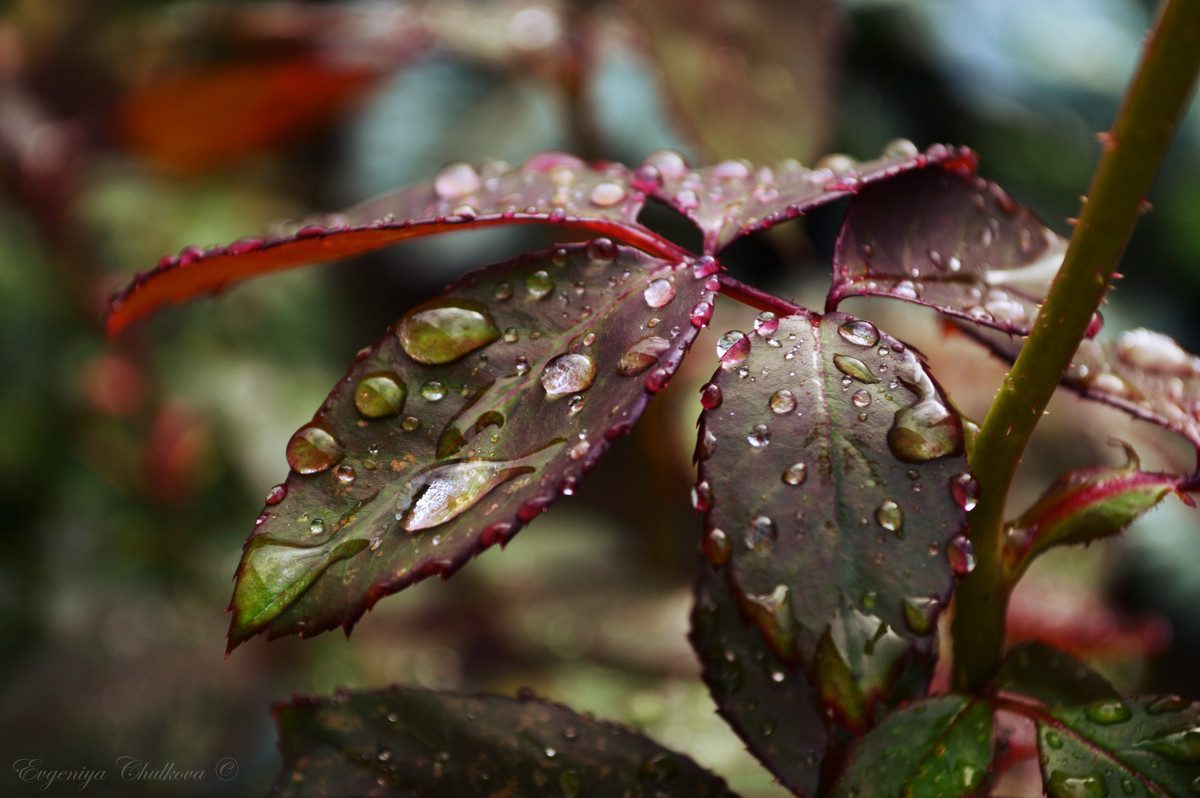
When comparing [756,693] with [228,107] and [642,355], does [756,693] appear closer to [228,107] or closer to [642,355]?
[642,355]

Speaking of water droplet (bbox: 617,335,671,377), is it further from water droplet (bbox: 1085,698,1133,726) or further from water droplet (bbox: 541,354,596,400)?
water droplet (bbox: 1085,698,1133,726)

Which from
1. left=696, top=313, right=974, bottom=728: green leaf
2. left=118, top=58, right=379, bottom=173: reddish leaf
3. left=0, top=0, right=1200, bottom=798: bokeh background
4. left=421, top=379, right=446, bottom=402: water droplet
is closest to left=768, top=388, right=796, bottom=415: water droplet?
left=696, top=313, right=974, bottom=728: green leaf

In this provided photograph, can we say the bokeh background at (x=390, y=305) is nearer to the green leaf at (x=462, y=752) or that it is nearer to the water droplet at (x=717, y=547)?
the green leaf at (x=462, y=752)

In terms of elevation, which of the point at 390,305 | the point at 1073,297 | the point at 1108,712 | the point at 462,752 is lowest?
the point at 390,305

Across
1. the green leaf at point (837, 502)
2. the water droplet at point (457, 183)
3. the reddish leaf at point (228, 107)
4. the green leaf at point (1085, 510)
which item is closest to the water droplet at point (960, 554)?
the green leaf at point (837, 502)

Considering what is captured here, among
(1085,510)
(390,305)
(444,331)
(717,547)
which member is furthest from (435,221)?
(390,305)

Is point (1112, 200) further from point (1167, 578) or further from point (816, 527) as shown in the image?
point (1167, 578)

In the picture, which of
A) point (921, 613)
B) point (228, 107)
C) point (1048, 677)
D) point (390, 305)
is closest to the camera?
point (921, 613)
